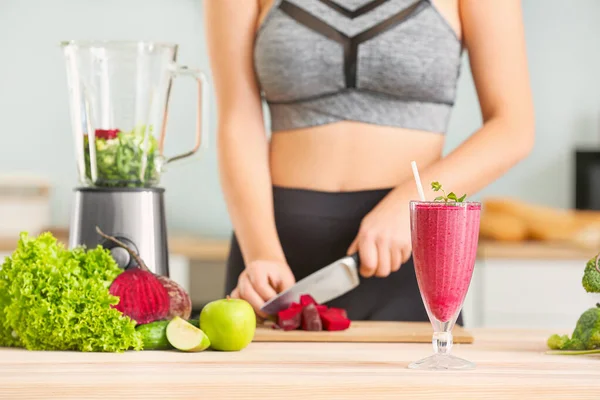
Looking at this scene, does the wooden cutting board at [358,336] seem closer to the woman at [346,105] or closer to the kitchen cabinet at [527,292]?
the woman at [346,105]

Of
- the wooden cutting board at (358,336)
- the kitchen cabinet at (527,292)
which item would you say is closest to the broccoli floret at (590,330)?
the wooden cutting board at (358,336)

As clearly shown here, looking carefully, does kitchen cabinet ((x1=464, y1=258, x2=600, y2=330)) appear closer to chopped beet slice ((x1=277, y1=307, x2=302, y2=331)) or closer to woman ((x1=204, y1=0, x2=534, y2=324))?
woman ((x1=204, y1=0, x2=534, y2=324))

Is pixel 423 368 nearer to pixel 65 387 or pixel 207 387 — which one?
pixel 207 387

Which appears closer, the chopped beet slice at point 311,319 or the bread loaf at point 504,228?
the chopped beet slice at point 311,319

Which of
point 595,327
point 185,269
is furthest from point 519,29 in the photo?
point 185,269

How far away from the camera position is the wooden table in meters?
0.83

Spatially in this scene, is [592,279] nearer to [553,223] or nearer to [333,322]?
[333,322]

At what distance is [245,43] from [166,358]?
719mm

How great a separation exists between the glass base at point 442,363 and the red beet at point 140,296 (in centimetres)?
33

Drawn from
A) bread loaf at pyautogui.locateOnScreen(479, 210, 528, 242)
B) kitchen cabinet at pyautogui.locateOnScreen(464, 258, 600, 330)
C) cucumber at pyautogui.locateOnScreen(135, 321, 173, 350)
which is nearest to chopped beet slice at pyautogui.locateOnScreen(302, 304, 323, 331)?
cucumber at pyautogui.locateOnScreen(135, 321, 173, 350)

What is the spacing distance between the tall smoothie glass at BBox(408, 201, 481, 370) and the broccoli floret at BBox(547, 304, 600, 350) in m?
0.18

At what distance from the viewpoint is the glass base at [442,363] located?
3.05 ft

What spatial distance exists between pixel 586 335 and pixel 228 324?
1.37 ft

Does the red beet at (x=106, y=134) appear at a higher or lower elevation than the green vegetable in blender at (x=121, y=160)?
higher
